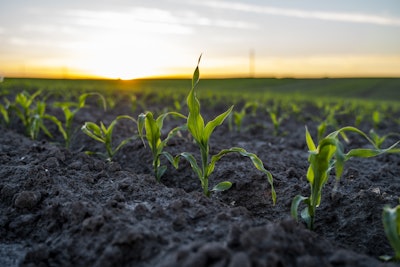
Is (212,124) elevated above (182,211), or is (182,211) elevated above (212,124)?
(212,124)

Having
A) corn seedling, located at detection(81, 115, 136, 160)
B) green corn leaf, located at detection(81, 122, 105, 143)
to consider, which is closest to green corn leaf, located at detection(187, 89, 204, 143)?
corn seedling, located at detection(81, 115, 136, 160)

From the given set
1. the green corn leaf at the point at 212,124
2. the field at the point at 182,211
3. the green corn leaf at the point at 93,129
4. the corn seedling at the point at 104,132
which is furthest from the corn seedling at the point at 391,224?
the green corn leaf at the point at 93,129

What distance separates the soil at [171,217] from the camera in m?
1.56

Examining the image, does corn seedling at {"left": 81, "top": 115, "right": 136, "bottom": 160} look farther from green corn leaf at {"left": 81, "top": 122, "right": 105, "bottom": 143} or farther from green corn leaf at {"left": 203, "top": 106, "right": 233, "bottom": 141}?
green corn leaf at {"left": 203, "top": 106, "right": 233, "bottom": 141}

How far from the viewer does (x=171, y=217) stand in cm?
194

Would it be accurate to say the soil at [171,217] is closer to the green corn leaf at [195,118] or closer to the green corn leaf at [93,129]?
the green corn leaf at [93,129]

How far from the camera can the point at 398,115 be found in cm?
1148

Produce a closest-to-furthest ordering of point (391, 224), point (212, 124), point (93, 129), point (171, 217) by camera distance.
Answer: point (391, 224) → point (171, 217) → point (212, 124) → point (93, 129)

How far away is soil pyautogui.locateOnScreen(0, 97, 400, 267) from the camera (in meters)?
1.56

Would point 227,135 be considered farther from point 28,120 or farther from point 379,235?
point 379,235

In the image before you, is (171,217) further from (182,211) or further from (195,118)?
(195,118)

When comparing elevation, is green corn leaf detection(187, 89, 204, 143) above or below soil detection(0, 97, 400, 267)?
above

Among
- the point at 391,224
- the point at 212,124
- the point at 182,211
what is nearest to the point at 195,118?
the point at 212,124

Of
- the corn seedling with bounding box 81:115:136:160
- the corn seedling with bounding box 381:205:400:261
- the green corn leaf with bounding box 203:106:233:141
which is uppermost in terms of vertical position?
the green corn leaf with bounding box 203:106:233:141
